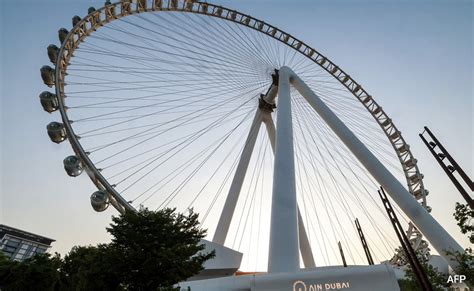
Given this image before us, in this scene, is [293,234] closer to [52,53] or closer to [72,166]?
[72,166]

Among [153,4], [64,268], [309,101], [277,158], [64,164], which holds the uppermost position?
[153,4]

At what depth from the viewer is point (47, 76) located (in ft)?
53.8

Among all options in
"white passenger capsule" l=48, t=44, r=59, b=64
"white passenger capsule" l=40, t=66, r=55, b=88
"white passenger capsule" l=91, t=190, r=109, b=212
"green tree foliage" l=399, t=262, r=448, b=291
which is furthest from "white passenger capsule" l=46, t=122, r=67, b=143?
"green tree foliage" l=399, t=262, r=448, b=291

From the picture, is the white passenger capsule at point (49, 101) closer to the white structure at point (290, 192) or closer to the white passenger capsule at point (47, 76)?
the white passenger capsule at point (47, 76)

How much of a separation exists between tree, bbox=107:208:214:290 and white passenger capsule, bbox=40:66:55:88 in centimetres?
1021

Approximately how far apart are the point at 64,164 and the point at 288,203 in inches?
437

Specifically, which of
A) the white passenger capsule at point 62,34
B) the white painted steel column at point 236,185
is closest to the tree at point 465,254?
the white painted steel column at point 236,185

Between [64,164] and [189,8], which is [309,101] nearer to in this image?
[189,8]

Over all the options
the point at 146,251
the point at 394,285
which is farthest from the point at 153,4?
the point at 394,285

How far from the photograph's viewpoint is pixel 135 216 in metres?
11.3

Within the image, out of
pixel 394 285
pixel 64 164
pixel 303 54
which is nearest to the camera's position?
pixel 394 285

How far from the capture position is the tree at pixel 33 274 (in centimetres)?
1394

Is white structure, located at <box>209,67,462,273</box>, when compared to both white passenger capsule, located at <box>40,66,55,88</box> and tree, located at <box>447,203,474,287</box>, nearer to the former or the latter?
tree, located at <box>447,203,474,287</box>

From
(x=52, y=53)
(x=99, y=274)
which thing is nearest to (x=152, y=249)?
(x=99, y=274)
